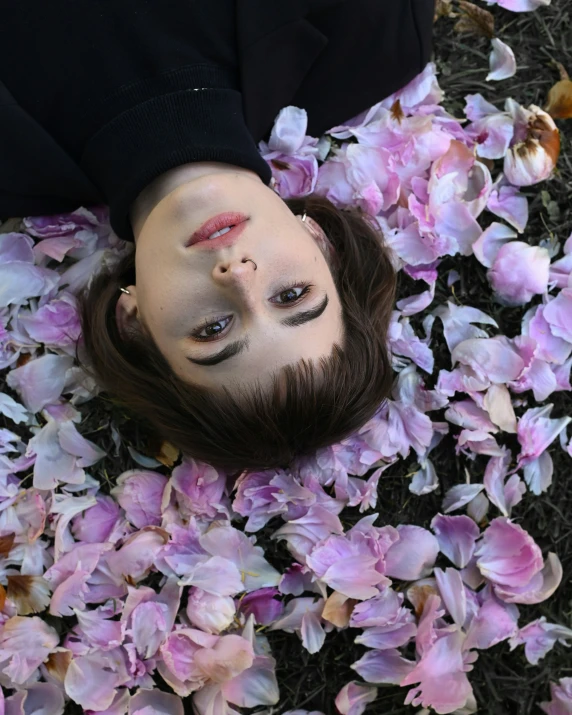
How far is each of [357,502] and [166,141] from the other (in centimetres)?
66

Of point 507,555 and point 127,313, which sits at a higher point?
point 127,313

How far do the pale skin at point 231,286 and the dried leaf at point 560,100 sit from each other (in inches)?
24.0

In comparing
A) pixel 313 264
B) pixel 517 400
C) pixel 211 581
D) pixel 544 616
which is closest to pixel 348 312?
pixel 313 264

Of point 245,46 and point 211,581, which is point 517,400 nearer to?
point 211,581

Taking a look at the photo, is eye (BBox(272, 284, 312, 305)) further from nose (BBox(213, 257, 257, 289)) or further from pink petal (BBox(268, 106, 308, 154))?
pink petal (BBox(268, 106, 308, 154))

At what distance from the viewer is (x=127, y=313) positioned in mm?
1080

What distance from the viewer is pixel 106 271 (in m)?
1.18

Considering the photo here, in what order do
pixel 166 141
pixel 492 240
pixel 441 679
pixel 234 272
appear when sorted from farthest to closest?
1. pixel 492 240
2. pixel 441 679
3. pixel 166 141
4. pixel 234 272

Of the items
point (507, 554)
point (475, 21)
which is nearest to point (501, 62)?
point (475, 21)

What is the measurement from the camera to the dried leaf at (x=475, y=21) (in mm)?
1290

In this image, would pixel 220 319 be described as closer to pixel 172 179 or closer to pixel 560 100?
pixel 172 179

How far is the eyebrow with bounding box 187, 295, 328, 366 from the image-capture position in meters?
0.92

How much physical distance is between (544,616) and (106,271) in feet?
3.13

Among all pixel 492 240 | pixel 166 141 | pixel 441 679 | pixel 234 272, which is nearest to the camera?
pixel 234 272
